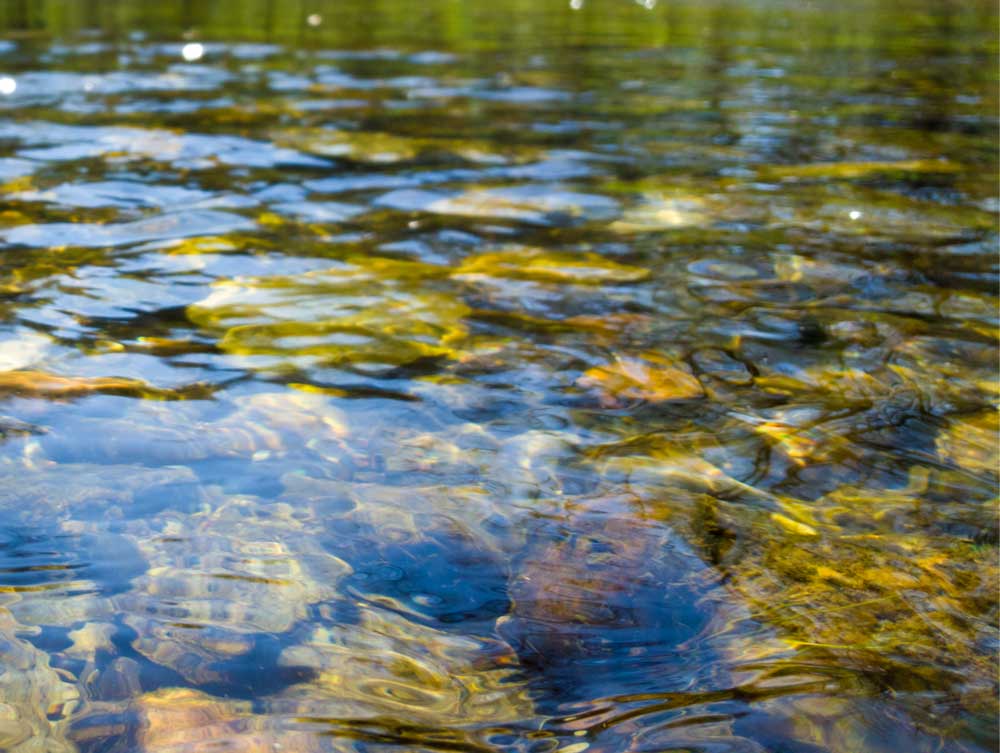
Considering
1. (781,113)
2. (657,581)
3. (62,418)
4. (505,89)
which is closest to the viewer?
(657,581)

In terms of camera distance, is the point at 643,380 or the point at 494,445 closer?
the point at 494,445

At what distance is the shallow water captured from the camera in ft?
7.66

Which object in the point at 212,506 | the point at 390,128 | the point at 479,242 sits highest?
the point at 390,128

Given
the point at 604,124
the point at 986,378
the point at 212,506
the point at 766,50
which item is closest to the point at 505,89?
the point at 604,124

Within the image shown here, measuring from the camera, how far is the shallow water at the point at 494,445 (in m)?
2.33

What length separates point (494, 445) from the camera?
11.4 ft

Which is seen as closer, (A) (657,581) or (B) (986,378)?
(A) (657,581)

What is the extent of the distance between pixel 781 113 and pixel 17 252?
685 centimetres

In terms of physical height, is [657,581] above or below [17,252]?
below

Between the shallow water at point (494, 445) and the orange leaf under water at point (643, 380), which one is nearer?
the shallow water at point (494, 445)

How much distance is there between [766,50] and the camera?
1433 cm

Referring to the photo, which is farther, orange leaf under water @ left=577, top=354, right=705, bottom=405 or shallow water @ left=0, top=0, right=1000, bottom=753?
orange leaf under water @ left=577, top=354, right=705, bottom=405

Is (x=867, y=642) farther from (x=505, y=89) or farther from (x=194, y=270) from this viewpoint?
(x=505, y=89)

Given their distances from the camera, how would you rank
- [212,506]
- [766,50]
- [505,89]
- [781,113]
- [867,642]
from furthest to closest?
[766,50]
[505,89]
[781,113]
[212,506]
[867,642]
